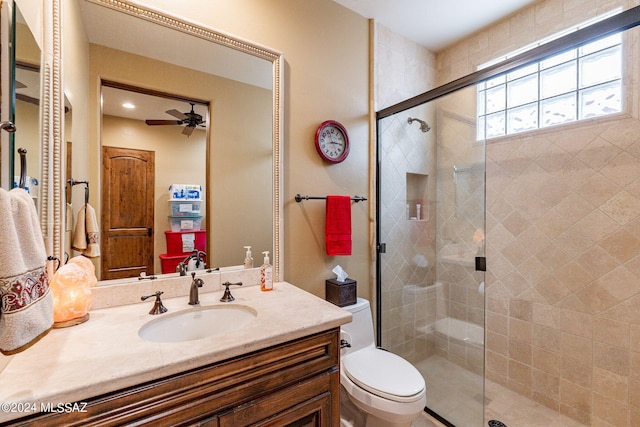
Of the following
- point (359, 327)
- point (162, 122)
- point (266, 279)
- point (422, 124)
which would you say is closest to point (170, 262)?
point (266, 279)

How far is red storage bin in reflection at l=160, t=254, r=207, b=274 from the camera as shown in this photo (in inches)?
50.8

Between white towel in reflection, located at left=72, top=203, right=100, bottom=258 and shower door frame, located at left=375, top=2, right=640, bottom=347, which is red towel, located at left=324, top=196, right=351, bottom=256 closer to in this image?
shower door frame, located at left=375, top=2, right=640, bottom=347

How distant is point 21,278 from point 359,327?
59.3 inches

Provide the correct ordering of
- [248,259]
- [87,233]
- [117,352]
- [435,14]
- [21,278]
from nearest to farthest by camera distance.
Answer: [21,278] → [117,352] → [87,233] → [248,259] → [435,14]

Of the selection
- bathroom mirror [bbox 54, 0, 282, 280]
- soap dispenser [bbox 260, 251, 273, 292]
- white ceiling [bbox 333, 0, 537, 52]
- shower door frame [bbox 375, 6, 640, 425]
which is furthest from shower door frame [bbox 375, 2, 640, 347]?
soap dispenser [bbox 260, 251, 273, 292]

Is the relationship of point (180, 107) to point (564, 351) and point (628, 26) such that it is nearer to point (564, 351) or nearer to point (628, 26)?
point (628, 26)

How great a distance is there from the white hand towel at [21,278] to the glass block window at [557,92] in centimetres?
196

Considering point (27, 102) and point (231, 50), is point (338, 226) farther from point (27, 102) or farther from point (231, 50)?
point (27, 102)

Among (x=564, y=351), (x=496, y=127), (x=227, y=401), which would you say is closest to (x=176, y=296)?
(x=227, y=401)

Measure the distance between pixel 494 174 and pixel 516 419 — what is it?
5.30 feet

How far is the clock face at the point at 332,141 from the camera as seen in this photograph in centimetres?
177

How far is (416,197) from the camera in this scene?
2.16m

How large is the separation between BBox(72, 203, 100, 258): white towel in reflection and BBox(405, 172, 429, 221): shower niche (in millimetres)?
1863

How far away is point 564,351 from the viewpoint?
1.79m
